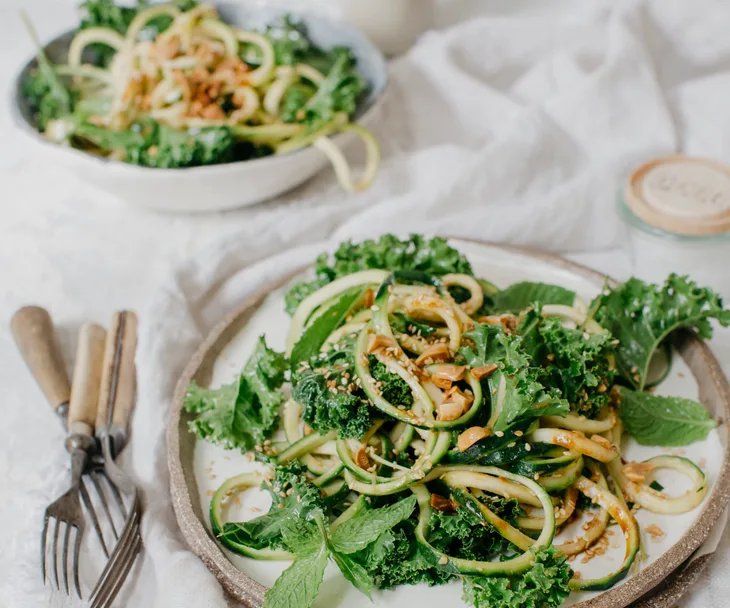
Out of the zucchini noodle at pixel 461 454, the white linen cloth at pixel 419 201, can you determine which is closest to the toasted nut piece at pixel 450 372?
the zucchini noodle at pixel 461 454

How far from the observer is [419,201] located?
3.58 m

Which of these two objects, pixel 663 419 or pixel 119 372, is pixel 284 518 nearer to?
pixel 119 372

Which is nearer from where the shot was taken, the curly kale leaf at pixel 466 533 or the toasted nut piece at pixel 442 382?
the curly kale leaf at pixel 466 533

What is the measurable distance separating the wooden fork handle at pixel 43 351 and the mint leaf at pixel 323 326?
2.94 ft

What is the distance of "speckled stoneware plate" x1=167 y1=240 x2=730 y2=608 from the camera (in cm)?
211

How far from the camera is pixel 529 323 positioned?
252 centimetres

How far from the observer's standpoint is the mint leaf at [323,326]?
8.68 feet

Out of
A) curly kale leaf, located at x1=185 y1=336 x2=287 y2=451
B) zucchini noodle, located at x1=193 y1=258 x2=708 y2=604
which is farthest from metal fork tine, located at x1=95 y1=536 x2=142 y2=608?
curly kale leaf, located at x1=185 y1=336 x2=287 y2=451

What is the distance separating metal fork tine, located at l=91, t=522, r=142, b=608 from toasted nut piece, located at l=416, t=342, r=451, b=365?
1002 mm

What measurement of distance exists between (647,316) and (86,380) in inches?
77.7

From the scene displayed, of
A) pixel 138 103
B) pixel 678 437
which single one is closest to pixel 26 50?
pixel 138 103

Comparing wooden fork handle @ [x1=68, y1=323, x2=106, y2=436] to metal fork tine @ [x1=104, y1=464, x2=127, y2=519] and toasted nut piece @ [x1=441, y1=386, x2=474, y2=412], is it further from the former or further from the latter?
toasted nut piece @ [x1=441, y1=386, x2=474, y2=412]

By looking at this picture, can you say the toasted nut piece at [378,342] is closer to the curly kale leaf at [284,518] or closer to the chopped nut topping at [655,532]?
the curly kale leaf at [284,518]

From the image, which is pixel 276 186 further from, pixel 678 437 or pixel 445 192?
pixel 678 437
